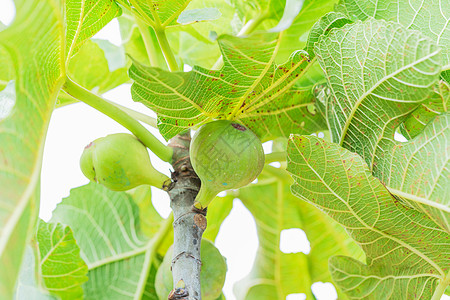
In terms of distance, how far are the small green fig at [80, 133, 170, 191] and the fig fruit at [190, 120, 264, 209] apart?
95 mm

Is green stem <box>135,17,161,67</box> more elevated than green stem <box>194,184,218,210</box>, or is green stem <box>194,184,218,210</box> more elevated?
green stem <box>135,17,161,67</box>

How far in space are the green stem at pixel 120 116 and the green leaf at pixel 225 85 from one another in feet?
0.15

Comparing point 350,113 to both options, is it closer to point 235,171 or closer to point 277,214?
point 235,171

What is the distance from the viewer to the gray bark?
24.0 inches

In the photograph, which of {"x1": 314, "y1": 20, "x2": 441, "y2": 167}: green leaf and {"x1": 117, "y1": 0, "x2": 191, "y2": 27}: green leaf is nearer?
{"x1": 314, "y1": 20, "x2": 441, "y2": 167}: green leaf

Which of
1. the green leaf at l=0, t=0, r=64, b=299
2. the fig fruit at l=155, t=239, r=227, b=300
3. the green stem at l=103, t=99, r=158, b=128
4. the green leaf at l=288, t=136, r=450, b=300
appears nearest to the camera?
the green leaf at l=0, t=0, r=64, b=299

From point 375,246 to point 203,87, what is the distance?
35 cm

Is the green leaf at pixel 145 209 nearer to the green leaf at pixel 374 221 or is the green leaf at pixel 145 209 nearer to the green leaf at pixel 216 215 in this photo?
the green leaf at pixel 216 215

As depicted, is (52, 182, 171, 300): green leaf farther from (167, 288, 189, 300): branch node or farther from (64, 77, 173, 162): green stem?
(167, 288, 189, 300): branch node

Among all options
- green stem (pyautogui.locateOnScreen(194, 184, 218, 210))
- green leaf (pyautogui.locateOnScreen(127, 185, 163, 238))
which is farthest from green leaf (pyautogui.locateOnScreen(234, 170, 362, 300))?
green stem (pyautogui.locateOnScreen(194, 184, 218, 210))

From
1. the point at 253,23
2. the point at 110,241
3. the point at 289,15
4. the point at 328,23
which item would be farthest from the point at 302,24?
the point at 110,241

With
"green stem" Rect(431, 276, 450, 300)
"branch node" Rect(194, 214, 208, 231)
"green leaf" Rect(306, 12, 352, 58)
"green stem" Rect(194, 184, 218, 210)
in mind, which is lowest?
"green stem" Rect(431, 276, 450, 300)

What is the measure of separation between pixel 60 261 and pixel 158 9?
0.45 meters

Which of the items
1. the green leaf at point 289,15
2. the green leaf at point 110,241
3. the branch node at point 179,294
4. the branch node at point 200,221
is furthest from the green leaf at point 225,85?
the green leaf at point 110,241
